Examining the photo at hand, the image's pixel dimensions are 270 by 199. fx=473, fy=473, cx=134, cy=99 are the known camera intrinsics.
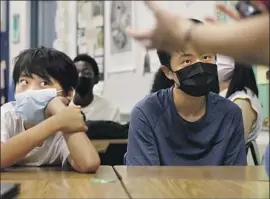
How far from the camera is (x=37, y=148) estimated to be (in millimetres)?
1539

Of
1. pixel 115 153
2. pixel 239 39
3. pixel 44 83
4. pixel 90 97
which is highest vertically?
pixel 239 39

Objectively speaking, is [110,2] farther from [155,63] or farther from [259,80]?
[259,80]

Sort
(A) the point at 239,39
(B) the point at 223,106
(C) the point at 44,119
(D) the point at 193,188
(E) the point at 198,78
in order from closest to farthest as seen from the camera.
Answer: (A) the point at 239,39 → (D) the point at 193,188 → (C) the point at 44,119 → (E) the point at 198,78 → (B) the point at 223,106

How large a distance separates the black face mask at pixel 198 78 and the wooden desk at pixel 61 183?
0.42 m

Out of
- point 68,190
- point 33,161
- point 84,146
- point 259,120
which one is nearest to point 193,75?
point 84,146

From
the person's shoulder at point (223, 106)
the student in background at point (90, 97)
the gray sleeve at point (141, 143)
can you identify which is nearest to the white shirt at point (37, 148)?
the gray sleeve at point (141, 143)

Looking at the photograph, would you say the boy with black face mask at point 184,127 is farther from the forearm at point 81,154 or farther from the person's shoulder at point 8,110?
the person's shoulder at point 8,110

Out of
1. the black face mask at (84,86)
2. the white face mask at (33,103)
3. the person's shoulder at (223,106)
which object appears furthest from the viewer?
the black face mask at (84,86)

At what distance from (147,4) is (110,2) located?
11.4 ft

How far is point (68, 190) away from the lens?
0.98 m

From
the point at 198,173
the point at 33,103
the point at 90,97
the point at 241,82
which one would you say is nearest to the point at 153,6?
the point at 198,173

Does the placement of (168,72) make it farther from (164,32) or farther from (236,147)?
(164,32)

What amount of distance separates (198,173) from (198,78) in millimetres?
421

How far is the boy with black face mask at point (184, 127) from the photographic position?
158cm
